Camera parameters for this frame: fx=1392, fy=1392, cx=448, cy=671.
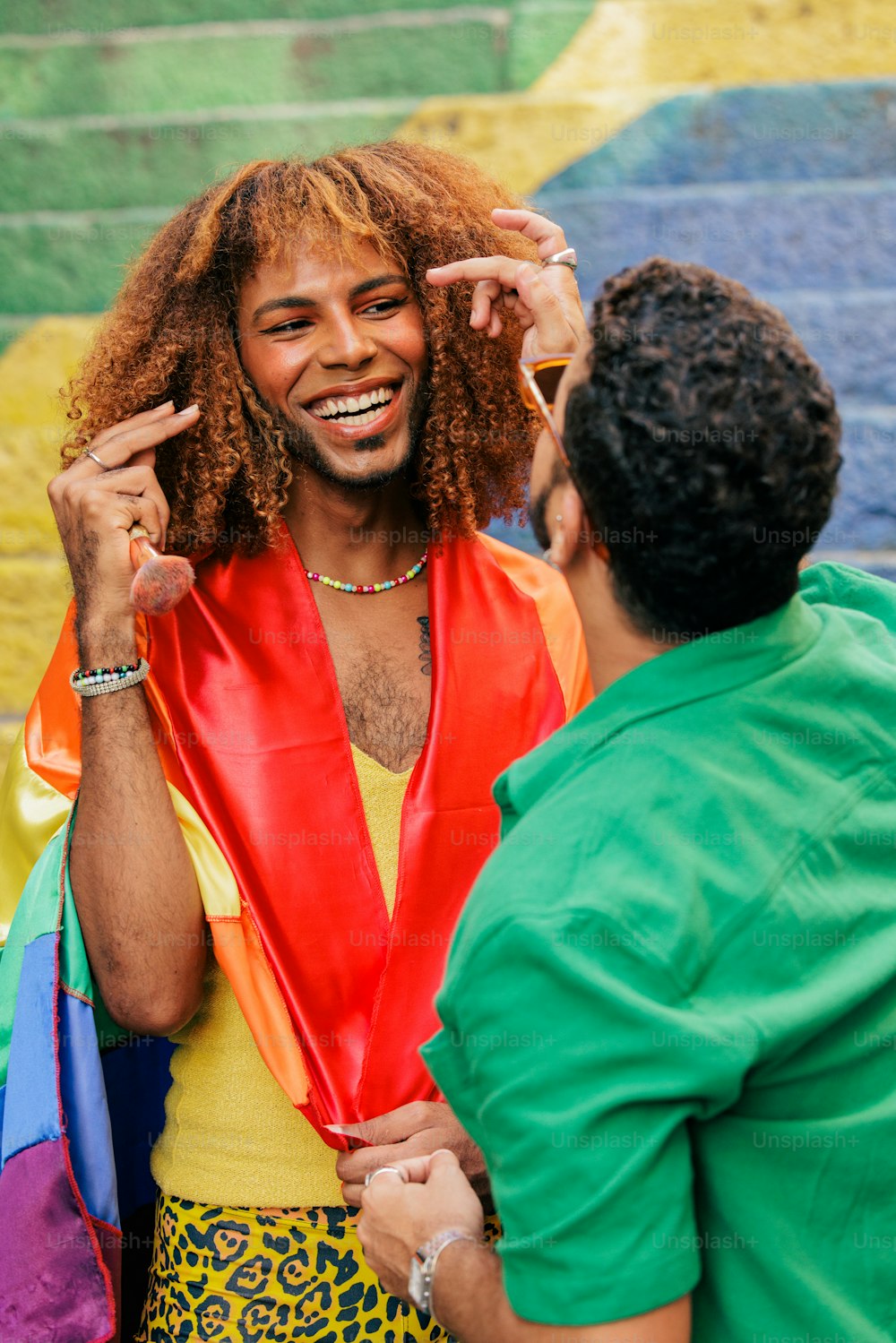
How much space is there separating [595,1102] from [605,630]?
1.68 ft

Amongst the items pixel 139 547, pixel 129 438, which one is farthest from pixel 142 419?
pixel 139 547

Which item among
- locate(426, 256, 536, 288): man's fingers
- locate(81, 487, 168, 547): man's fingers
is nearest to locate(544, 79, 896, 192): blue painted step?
locate(426, 256, 536, 288): man's fingers

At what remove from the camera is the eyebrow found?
2.51 meters

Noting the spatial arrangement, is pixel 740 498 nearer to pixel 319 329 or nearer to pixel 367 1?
pixel 319 329

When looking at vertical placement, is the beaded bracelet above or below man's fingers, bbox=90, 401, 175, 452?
below

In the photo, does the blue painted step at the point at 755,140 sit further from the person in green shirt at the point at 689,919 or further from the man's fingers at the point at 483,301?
the person in green shirt at the point at 689,919

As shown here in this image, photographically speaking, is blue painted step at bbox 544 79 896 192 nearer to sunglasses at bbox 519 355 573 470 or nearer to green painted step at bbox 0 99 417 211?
green painted step at bbox 0 99 417 211

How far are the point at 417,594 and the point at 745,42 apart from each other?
2647 mm

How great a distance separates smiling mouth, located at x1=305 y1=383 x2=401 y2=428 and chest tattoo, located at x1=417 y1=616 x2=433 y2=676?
38 centimetres

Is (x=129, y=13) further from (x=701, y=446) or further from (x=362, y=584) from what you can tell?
(x=701, y=446)

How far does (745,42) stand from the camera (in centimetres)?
431

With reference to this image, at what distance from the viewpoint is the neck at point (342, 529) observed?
2.60 metres

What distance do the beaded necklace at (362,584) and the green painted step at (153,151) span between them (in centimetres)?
232

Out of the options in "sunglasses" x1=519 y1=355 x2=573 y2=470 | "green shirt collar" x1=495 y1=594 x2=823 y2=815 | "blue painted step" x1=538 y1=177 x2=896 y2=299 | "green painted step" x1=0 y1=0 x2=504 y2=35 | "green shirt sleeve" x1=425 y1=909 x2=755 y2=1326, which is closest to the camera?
"green shirt sleeve" x1=425 y1=909 x2=755 y2=1326
